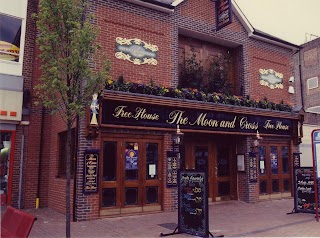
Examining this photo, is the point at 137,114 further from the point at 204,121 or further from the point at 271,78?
the point at 271,78

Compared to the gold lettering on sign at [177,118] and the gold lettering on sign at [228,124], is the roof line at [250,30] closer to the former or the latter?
the gold lettering on sign at [228,124]

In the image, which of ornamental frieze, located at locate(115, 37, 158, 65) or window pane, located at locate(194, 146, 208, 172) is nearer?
ornamental frieze, located at locate(115, 37, 158, 65)

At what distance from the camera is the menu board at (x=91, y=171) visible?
970 centimetres

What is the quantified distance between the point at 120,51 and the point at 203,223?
644 centimetres

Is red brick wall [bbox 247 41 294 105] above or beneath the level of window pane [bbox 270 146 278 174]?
above

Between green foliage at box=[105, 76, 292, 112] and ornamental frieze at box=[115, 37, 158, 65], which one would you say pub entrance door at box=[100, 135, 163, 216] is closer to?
green foliage at box=[105, 76, 292, 112]

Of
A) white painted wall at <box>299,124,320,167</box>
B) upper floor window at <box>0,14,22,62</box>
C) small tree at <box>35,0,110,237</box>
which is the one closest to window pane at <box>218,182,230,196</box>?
white painted wall at <box>299,124,320,167</box>

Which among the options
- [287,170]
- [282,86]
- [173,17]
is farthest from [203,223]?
[282,86]

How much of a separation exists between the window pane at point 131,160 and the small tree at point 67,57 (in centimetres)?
402

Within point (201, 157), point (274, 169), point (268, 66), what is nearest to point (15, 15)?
point (201, 157)

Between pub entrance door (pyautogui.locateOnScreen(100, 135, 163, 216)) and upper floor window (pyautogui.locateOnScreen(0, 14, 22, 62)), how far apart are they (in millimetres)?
4870

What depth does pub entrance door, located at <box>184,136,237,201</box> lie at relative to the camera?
42.0 ft

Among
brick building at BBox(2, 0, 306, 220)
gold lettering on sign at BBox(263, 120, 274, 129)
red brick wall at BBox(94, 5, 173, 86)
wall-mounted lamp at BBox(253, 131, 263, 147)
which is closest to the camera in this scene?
brick building at BBox(2, 0, 306, 220)

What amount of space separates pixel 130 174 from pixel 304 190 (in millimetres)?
5692
